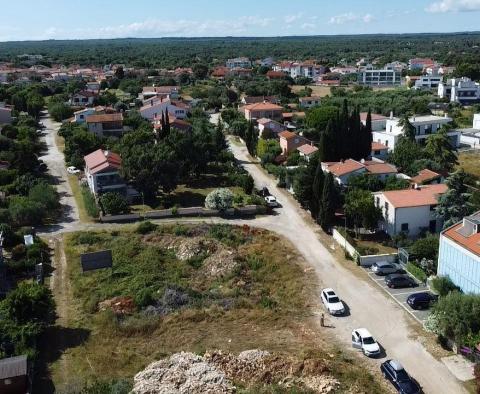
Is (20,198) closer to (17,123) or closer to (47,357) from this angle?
(47,357)

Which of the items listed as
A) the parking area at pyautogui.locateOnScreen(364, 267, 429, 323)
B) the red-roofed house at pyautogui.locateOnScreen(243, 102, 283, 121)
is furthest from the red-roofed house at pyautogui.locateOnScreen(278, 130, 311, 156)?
the parking area at pyautogui.locateOnScreen(364, 267, 429, 323)

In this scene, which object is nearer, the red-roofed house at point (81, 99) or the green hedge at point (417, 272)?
the green hedge at point (417, 272)

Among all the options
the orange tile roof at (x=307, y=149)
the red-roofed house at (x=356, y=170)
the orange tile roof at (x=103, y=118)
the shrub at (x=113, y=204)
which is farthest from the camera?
the orange tile roof at (x=103, y=118)

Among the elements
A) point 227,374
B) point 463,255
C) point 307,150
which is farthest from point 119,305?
point 307,150

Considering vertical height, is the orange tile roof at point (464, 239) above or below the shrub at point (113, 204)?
above

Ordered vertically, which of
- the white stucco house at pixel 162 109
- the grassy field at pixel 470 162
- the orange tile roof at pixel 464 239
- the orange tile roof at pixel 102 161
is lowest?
the grassy field at pixel 470 162

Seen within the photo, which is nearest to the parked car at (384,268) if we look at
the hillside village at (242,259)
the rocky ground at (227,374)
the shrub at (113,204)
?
the hillside village at (242,259)

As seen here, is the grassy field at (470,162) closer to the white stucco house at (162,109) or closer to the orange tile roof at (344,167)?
the orange tile roof at (344,167)

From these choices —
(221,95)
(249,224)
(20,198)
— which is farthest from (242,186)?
(221,95)
